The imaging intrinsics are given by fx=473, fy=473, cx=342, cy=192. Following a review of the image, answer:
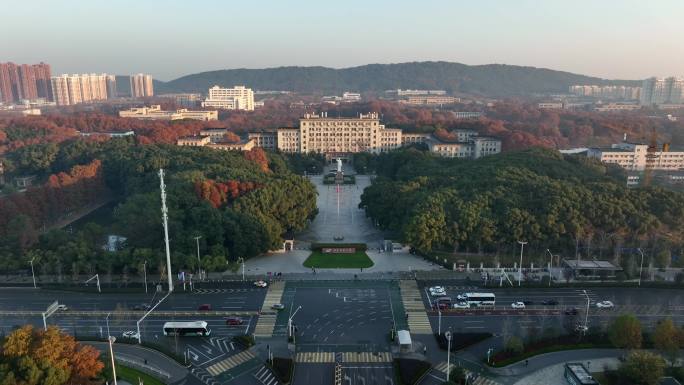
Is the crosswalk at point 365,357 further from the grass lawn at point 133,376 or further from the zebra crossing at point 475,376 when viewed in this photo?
the grass lawn at point 133,376

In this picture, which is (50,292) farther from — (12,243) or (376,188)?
(376,188)

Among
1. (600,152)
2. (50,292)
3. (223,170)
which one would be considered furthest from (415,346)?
(600,152)

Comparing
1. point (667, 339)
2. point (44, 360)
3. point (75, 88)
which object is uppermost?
point (75, 88)

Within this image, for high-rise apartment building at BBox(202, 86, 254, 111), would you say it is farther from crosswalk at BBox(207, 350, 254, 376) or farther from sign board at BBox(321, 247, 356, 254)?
crosswalk at BBox(207, 350, 254, 376)

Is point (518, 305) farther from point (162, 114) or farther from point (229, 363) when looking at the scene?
point (162, 114)

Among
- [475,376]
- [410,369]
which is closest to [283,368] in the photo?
[410,369]

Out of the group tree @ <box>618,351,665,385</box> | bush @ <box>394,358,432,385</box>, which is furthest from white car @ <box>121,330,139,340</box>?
tree @ <box>618,351,665,385</box>
